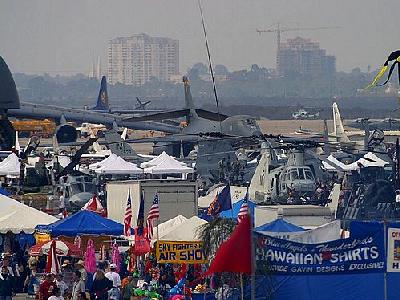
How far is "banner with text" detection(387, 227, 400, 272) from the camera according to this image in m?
19.8

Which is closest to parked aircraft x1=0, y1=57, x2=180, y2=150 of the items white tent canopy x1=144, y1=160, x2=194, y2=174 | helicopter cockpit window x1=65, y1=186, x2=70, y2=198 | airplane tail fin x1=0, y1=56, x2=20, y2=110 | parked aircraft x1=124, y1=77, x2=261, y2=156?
airplane tail fin x1=0, y1=56, x2=20, y2=110

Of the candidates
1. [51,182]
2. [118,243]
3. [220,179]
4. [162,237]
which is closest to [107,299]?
[162,237]

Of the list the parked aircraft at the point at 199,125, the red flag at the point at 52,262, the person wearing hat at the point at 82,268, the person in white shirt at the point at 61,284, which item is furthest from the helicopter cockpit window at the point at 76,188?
the person in white shirt at the point at 61,284

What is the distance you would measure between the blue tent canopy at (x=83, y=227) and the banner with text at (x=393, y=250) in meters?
11.1

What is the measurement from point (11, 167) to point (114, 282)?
74.5ft

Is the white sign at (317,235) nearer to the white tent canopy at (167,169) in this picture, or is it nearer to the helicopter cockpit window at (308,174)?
A: the helicopter cockpit window at (308,174)

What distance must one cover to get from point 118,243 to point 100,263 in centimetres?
255

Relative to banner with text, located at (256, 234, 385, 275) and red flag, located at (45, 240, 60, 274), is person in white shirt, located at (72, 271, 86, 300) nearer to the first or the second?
red flag, located at (45, 240, 60, 274)

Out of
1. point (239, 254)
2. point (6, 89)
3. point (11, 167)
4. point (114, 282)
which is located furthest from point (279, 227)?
point (6, 89)

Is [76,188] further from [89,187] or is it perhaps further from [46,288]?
[46,288]

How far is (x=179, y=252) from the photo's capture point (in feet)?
86.0

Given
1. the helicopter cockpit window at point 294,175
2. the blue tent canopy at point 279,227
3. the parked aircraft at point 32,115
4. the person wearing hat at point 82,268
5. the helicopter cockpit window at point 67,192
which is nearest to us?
the person wearing hat at point 82,268

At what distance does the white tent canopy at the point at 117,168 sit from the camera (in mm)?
50219

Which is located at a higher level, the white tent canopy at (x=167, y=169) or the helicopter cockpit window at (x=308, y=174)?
the helicopter cockpit window at (x=308, y=174)
